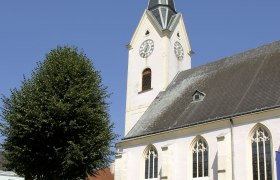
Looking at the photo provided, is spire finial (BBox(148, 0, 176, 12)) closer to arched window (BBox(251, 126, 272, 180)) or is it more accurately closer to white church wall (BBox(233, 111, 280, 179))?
white church wall (BBox(233, 111, 280, 179))

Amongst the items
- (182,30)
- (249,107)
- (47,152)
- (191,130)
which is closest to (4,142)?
(47,152)

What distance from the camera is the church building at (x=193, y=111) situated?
81.9 ft

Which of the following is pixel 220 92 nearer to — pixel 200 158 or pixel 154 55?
pixel 200 158

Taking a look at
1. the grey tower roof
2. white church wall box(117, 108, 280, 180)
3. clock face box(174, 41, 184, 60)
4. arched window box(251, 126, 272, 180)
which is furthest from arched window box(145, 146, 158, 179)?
the grey tower roof

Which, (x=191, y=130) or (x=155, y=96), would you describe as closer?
(x=191, y=130)

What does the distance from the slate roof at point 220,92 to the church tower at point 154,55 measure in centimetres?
178

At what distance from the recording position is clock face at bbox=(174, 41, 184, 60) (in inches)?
1543

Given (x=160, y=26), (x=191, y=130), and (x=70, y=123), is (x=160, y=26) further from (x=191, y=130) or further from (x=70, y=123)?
(x=70, y=123)

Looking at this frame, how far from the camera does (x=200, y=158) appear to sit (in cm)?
2733

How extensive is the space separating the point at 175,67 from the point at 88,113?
16065 millimetres

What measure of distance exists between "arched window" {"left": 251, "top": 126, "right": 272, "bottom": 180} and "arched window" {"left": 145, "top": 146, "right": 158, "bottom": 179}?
753cm

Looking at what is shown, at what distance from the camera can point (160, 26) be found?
3903cm

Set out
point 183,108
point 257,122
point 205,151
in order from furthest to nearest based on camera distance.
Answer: point 183,108, point 205,151, point 257,122

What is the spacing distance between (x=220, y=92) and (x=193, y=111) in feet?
7.54
